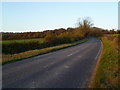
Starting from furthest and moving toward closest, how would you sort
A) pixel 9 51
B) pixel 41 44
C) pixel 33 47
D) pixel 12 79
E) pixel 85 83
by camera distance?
1. pixel 41 44
2. pixel 33 47
3. pixel 9 51
4. pixel 12 79
5. pixel 85 83

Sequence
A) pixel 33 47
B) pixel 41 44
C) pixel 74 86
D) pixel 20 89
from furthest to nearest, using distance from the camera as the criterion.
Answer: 1. pixel 41 44
2. pixel 33 47
3. pixel 74 86
4. pixel 20 89

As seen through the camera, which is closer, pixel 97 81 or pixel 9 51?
pixel 97 81

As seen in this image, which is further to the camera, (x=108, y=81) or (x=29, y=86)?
(x=108, y=81)

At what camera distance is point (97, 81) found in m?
7.13

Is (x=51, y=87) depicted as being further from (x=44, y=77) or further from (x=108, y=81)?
(x=108, y=81)

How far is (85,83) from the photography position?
7.09 metres

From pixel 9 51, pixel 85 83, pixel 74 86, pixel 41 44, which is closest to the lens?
pixel 74 86

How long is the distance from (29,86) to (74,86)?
1.89 metres

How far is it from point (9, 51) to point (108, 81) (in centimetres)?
2075

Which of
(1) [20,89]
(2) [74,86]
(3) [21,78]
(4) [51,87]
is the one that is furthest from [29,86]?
(2) [74,86]

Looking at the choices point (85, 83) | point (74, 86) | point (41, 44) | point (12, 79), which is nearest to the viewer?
point (74, 86)

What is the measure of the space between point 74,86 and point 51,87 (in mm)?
989

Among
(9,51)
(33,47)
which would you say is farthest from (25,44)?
(9,51)

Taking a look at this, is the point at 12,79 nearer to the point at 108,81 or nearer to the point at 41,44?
the point at 108,81
